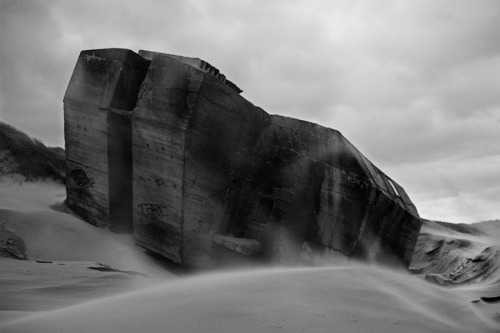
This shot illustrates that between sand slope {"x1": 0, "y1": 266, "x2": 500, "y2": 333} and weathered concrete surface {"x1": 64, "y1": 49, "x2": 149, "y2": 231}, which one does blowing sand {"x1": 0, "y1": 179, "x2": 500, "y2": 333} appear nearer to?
sand slope {"x1": 0, "y1": 266, "x2": 500, "y2": 333}

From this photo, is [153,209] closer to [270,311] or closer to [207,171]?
[207,171]

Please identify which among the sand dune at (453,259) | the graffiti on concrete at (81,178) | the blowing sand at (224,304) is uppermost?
the sand dune at (453,259)

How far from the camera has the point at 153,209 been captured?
5059 millimetres

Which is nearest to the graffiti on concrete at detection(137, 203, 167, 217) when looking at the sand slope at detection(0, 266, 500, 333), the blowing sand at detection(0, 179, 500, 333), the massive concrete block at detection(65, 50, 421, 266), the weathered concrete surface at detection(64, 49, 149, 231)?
the massive concrete block at detection(65, 50, 421, 266)

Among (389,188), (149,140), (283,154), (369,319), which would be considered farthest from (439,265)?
(369,319)

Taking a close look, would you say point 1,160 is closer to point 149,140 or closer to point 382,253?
point 149,140

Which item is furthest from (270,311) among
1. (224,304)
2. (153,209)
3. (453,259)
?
(453,259)

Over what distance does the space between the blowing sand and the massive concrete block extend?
932 mm

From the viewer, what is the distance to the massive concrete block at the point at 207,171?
4.86 metres

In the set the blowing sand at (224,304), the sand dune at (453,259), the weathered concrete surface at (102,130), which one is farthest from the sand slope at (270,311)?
the sand dune at (453,259)

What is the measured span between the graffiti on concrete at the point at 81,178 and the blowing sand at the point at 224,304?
1.15m

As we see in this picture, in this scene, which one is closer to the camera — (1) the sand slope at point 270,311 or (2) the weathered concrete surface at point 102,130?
(1) the sand slope at point 270,311

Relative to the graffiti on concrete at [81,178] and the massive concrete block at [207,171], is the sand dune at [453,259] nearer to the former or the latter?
the massive concrete block at [207,171]

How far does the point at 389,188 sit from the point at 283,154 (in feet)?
7.03
